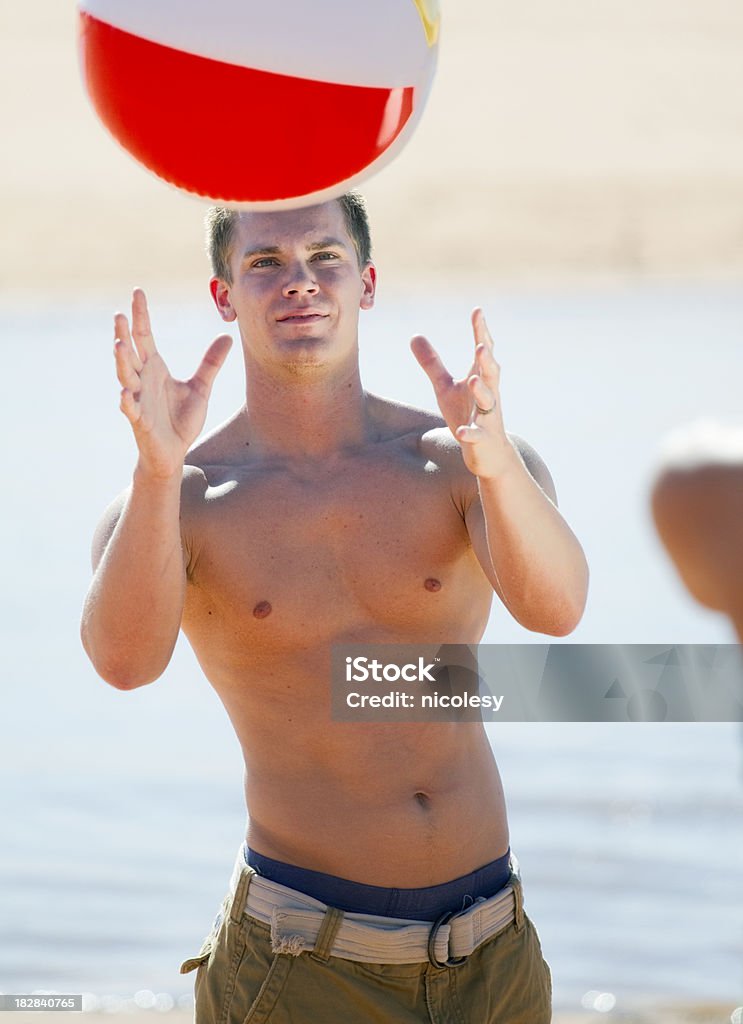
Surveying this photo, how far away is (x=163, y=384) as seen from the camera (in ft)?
8.79

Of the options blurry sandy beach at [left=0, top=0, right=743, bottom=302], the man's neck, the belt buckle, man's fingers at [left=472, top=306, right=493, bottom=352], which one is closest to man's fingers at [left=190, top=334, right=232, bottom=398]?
the man's neck

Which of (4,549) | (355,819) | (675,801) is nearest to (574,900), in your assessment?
(675,801)

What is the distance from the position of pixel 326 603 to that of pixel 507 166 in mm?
34298

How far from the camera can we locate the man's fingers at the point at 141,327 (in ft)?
8.66

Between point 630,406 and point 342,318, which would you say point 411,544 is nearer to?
point 342,318

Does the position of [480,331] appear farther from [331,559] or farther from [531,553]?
[331,559]

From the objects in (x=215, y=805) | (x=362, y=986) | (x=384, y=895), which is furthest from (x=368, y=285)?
(x=215, y=805)

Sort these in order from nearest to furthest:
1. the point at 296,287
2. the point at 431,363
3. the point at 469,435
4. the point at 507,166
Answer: the point at 469,435 → the point at 431,363 → the point at 296,287 → the point at 507,166

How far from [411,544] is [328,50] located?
852 mm

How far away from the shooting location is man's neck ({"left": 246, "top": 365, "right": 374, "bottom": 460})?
3.04m

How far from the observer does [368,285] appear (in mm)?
3135

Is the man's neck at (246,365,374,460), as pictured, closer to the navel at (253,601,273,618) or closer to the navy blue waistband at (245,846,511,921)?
the navel at (253,601,273,618)

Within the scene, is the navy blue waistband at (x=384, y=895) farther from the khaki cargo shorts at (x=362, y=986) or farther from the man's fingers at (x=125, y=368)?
the man's fingers at (x=125, y=368)

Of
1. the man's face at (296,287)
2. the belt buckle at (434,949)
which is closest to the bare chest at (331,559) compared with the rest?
the man's face at (296,287)
